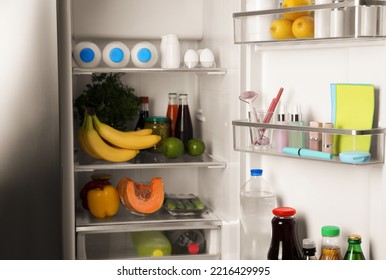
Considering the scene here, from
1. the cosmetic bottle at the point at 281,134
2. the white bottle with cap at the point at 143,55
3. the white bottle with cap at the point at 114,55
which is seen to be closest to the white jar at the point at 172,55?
the white bottle with cap at the point at 143,55

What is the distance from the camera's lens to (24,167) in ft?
7.55

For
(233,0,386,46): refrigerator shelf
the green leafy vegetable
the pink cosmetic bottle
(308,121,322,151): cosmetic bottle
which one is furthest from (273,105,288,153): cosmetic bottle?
the green leafy vegetable

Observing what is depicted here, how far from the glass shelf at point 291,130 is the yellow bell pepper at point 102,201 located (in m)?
0.60

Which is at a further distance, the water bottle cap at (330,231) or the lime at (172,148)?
the lime at (172,148)

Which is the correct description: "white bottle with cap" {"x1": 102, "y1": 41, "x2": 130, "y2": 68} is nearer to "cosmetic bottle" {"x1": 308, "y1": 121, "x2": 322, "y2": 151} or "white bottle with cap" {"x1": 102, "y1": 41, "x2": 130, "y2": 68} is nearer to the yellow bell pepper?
the yellow bell pepper

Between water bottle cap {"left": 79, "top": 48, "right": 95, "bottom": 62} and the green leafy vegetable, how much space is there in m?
0.21

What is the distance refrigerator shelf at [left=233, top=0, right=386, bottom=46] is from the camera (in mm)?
1822

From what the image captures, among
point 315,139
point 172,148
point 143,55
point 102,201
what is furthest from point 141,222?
point 315,139

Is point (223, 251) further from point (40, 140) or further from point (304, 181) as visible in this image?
point (40, 140)

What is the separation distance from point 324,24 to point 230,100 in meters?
0.67

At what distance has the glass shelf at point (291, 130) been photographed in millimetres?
1854

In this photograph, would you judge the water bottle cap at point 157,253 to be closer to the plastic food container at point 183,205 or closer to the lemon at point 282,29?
the plastic food container at point 183,205

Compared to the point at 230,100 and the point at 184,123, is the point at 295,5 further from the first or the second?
the point at 184,123

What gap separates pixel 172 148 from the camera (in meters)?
2.69
